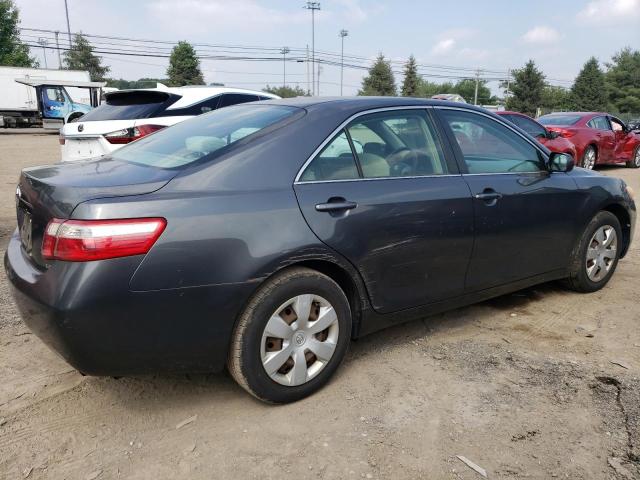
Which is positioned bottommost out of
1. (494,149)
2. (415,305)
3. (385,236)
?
(415,305)

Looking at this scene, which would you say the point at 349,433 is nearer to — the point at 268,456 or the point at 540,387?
the point at 268,456

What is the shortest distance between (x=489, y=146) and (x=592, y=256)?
1.41 meters

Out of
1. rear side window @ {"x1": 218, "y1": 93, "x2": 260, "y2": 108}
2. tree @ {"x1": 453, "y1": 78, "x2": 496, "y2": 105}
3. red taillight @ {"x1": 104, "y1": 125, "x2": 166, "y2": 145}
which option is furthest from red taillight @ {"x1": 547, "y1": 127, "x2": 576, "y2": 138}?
tree @ {"x1": 453, "y1": 78, "x2": 496, "y2": 105}

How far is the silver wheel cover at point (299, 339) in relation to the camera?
2.63 metres

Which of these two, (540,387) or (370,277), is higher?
(370,277)

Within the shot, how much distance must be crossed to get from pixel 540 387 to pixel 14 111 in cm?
3289

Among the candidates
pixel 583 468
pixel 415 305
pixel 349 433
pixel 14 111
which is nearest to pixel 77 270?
pixel 349 433

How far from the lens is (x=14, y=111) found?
1166 inches

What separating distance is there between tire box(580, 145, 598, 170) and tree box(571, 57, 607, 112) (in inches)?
2137

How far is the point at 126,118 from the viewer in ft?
22.2

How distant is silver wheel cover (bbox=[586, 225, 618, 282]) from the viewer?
4.33 m

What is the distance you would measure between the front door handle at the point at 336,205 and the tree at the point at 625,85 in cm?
7587

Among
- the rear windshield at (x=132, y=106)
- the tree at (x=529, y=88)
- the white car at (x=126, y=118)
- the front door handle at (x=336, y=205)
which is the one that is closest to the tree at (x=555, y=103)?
the tree at (x=529, y=88)

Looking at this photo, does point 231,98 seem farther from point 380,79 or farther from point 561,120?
point 380,79
